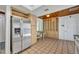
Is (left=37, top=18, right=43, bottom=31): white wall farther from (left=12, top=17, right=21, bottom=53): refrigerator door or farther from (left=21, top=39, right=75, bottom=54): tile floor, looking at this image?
(left=12, top=17, right=21, bottom=53): refrigerator door

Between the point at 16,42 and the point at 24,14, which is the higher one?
the point at 24,14

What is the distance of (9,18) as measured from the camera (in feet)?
13.4

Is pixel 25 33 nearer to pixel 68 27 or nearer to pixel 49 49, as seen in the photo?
pixel 49 49

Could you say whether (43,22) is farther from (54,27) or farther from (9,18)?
(9,18)

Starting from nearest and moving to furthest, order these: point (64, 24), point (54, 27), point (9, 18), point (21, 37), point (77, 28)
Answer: point (9, 18), point (21, 37), point (77, 28), point (64, 24), point (54, 27)

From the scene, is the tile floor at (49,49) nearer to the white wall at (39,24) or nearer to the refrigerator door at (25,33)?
the refrigerator door at (25,33)

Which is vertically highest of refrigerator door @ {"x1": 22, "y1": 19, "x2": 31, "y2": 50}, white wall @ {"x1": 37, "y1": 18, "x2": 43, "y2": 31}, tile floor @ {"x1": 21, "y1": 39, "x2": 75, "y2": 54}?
white wall @ {"x1": 37, "y1": 18, "x2": 43, "y2": 31}

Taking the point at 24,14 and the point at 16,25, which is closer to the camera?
the point at 16,25

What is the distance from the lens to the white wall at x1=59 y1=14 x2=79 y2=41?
30.4ft

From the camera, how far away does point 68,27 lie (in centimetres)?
975

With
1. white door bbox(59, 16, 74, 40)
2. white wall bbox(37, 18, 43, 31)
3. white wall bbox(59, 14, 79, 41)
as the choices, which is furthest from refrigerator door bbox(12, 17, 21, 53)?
white wall bbox(37, 18, 43, 31)

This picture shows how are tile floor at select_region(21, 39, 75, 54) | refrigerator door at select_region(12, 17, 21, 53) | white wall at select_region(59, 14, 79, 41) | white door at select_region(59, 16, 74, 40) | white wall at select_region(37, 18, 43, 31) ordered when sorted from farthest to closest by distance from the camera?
white wall at select_region(37, 18, 43, 31) → white door at select_region(59, 16, 74, 40) → white wall at select_region(59, 14, 79, 41) → tile floor at select_region(21, 39, 75, 54) → refrigerator door at select_region(12, 17, 21, 53)
